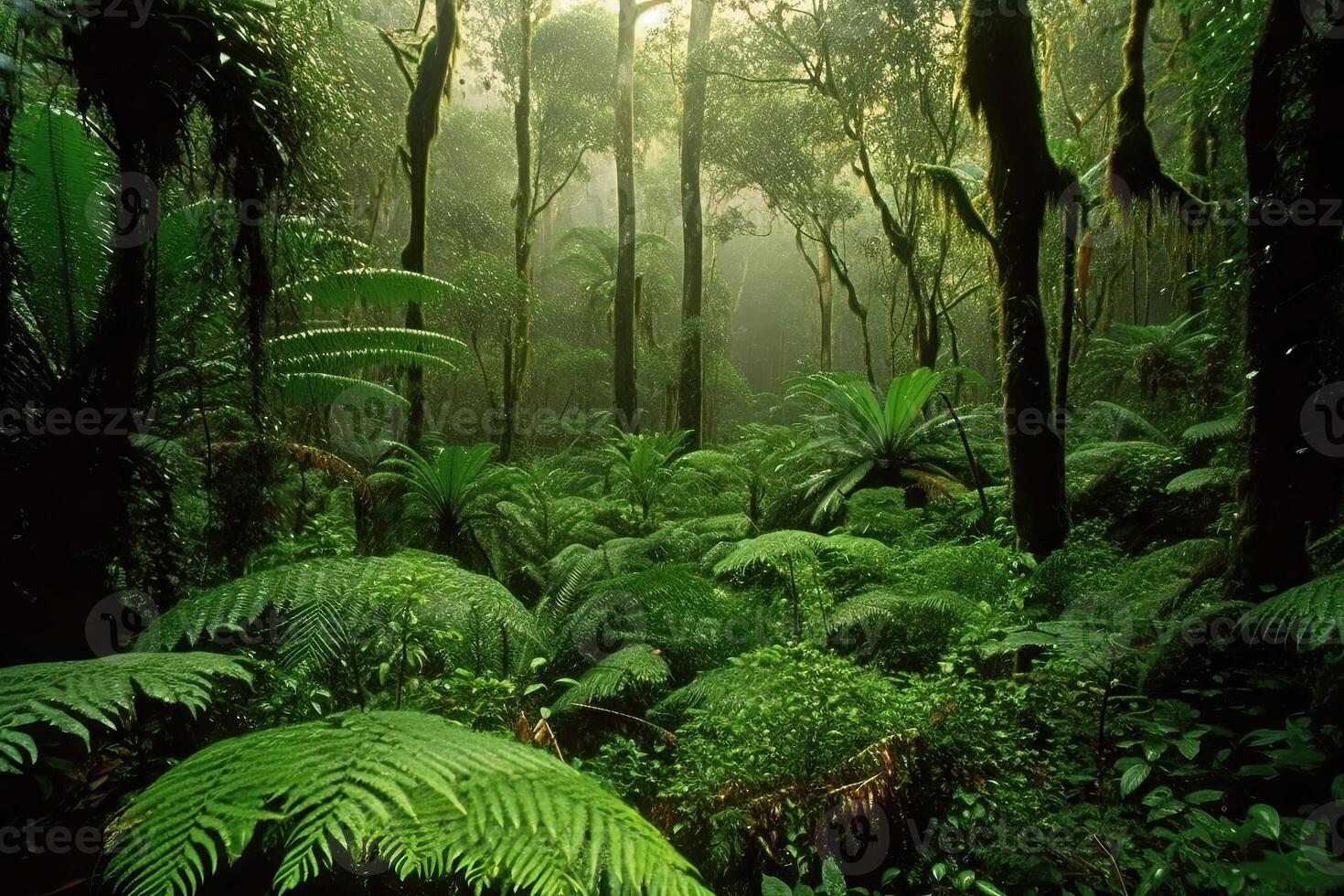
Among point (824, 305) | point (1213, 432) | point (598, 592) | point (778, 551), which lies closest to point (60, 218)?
point (598, 592)

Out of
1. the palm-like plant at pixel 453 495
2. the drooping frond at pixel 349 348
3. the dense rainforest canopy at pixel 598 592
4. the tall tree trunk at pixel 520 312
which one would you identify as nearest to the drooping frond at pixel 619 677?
the dense rainforest canopy at pixel 598 592

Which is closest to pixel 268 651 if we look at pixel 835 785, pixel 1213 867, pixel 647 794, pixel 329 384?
pixel 647 794

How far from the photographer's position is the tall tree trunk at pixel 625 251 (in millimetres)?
10539

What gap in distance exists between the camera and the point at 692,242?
11227mm

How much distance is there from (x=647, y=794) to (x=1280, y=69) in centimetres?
346

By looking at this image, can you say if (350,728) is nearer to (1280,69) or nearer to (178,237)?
(178,237)

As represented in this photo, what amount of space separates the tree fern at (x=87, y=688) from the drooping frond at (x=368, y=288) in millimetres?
2690

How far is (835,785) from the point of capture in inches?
74.6

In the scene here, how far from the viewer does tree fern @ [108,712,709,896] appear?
0.96 meters

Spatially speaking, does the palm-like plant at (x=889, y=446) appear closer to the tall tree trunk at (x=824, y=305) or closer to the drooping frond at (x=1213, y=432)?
the drooping frond at (x=1213, y=432)

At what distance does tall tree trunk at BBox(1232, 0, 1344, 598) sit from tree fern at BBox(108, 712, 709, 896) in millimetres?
2430

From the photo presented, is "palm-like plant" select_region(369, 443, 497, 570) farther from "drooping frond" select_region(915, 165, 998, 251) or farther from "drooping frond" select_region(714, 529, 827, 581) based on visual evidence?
"drooping frond" select_region(915, 165, 998, 251)

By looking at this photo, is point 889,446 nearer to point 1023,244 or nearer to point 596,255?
point 1023,244

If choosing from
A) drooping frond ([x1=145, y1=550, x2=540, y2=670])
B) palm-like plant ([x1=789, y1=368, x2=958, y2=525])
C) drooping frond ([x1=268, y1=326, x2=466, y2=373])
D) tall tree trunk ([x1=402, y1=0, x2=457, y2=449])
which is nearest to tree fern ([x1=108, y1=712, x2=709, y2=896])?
drooping frond ([x1=145, y1=550, x2=540, y2=670])
